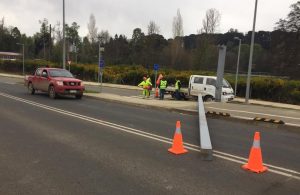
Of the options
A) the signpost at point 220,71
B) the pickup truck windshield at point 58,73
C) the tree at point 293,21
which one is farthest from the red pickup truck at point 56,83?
the tree at point 293,21

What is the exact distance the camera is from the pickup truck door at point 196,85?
24334 millimetres

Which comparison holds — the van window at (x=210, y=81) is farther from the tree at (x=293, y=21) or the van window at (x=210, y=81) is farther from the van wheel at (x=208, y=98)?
the tree at (x=293, y=21)

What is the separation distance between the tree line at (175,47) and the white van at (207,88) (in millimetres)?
6967

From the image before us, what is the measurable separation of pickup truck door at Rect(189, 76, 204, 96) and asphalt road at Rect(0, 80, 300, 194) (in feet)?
39.1

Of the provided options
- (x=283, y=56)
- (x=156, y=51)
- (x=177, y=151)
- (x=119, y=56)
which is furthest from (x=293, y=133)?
(x=119, y=56)

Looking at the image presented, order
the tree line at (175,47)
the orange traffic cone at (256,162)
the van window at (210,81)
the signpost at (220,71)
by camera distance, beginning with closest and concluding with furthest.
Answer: the orange traffic cone at (256,162) → the signpost at (220,71) → the van window at (210,81) → the tree line at (175,47)

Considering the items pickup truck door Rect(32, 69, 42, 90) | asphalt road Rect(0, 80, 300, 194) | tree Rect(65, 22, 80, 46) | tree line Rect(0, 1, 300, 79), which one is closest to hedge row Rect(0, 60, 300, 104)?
tree line Rect(0, 1, 300, 79)

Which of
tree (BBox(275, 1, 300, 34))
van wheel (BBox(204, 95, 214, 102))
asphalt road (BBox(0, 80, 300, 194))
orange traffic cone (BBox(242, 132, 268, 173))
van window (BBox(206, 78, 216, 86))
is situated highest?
tree (BBox(275, 1, 300, 34))

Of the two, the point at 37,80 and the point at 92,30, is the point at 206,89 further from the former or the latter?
the point at 92,30

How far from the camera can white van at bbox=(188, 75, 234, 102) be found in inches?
938

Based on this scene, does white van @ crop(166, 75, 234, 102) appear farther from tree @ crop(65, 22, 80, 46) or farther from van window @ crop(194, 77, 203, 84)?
tree @ crop(65, 22, 80, 46)

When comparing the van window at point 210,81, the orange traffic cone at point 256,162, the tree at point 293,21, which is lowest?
the orange traffic cone at point 256,162

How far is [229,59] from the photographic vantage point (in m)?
111

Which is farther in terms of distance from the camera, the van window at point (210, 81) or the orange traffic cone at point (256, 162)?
the van window at point (210, 81)
